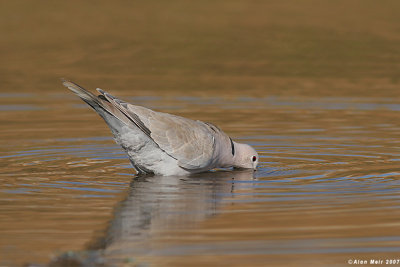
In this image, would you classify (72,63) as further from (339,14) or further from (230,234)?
(230,234)

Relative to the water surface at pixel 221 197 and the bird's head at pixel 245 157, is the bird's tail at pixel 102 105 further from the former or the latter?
the bird's head at pixel 245 157

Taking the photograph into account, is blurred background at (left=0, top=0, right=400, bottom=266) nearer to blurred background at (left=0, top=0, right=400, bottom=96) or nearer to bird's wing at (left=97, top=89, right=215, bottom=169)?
blurred background at (left=0, top=0, right=400, bottom=96)

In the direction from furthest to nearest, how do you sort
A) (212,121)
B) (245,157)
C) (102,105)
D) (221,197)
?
(212,121), (245,157), (102,105), (221,197)

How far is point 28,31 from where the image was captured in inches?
969

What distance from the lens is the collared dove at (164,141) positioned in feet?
37.1

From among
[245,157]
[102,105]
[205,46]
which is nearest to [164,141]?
[102,105]

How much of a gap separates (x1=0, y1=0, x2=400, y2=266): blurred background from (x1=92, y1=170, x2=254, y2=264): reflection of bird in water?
1.1 inches

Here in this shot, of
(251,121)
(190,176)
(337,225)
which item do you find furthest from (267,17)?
(337,225)

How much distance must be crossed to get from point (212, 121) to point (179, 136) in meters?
4.32

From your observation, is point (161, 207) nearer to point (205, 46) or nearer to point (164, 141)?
point (164, 141)

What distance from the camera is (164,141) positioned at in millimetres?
11656

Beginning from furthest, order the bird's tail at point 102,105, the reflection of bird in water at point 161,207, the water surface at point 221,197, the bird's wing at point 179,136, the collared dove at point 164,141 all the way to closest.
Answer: the bird's wing at point 179,136, the collared dove at point 164,141, the bird's tail at point 102,105, the reflection of bird in water at point 161,207, the water surface at point 221,197

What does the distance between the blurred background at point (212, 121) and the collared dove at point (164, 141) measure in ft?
0.71

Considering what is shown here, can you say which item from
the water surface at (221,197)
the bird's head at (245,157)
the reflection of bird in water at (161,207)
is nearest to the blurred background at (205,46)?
the water surface at (221,197)
